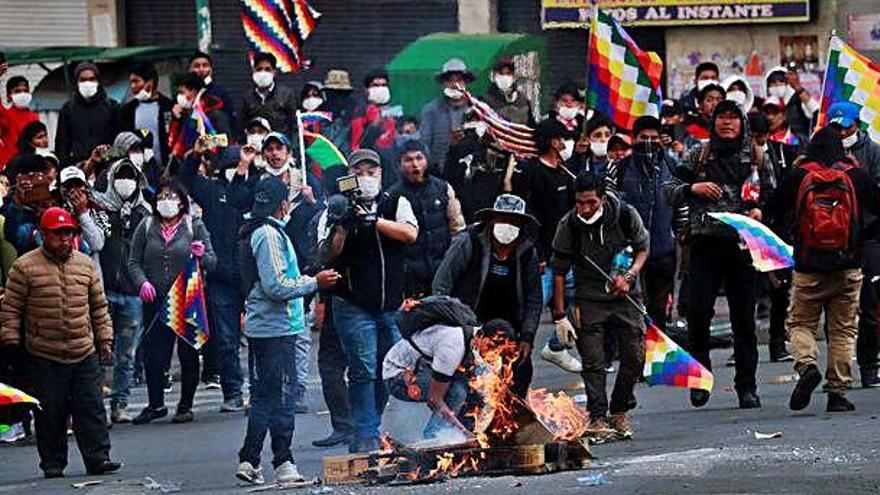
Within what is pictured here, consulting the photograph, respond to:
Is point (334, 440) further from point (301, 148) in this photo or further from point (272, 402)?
point (301, 148)

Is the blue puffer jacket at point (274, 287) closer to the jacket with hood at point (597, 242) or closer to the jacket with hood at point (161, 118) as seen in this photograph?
the jacket with hood at point (597, 242)

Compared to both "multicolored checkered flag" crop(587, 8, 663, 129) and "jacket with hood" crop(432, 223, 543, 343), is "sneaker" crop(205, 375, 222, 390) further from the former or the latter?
"jacket with hood" crop(432, 223, 543, 343)

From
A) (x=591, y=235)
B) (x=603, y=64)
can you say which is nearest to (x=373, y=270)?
(x=591, y=235)

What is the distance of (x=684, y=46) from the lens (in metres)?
26.6

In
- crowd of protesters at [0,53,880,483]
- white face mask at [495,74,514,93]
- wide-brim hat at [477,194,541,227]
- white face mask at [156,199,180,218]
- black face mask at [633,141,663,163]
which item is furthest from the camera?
white face mask at [495,74,514,93]

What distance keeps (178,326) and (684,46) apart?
1051 centimetres

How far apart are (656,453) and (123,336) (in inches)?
194

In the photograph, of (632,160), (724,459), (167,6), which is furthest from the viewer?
(167,6)

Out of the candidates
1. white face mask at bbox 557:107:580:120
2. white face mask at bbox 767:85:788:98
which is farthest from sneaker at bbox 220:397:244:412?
white face mask at bbox 767:85:788:98

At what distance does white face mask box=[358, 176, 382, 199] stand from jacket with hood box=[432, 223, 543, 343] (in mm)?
606

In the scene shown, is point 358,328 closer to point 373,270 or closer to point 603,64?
point 373,270

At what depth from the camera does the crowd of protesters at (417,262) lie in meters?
14.0

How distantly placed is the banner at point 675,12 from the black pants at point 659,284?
8.37 m

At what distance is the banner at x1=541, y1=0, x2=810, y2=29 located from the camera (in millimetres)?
25953
